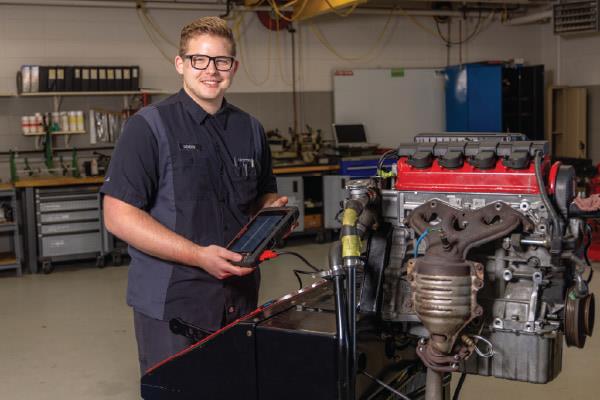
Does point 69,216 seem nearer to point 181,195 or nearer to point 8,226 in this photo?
point 8,226

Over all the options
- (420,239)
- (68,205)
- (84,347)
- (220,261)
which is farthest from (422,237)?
(68,205)

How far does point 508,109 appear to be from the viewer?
24.4ft

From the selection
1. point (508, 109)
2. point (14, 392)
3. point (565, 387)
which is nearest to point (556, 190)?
point (565, 387)

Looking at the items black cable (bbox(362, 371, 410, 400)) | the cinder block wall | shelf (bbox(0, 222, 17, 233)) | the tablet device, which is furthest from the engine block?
the cinder block wall

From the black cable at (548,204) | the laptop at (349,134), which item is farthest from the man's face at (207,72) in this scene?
the laptop at (349,134)

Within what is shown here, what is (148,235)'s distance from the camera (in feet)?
5.33

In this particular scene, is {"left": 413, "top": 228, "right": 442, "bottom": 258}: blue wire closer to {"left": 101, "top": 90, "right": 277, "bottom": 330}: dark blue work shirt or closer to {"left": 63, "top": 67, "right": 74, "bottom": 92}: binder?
{"left": 101, "top": 90, "right": 277, "bottom": 330}: dark blue work shirt

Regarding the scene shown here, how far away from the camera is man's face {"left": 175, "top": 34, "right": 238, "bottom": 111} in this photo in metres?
1.68

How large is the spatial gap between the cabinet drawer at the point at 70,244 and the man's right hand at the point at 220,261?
13.9 ft

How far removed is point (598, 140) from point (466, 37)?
1.71 meters

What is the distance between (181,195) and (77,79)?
4442 millimetres

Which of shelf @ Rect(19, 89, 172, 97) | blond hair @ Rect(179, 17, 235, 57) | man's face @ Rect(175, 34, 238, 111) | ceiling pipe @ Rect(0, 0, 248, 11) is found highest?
ceiling pipe @ Rect(0, 0, 248, 11)

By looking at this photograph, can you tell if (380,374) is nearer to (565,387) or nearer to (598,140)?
(565,387)

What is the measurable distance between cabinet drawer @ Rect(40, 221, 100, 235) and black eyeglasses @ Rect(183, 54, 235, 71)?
411 centimetres
